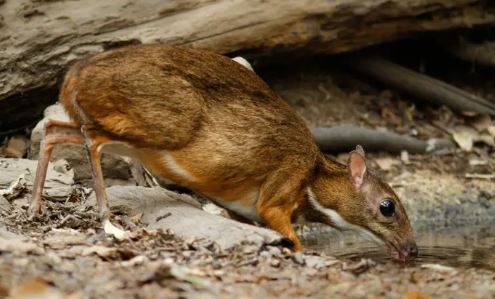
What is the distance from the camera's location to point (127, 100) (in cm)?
682

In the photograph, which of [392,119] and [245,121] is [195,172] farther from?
[392,119]

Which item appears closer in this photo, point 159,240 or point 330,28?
point 159,240

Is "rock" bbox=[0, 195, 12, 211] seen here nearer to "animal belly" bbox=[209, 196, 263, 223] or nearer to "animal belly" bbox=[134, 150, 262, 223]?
"animal belly" bbox=[134, 150, 262, 223]

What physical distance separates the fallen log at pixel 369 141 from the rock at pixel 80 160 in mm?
2506

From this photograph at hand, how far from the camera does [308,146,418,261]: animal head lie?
787 cm

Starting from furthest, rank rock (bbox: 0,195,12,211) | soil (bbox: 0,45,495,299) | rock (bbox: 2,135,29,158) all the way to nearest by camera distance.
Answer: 1. rock (bbox: 2,135,29,158)
2. rock (bbox: 0,195,12,211)
3. soil (bbox: 0,45,495,299)

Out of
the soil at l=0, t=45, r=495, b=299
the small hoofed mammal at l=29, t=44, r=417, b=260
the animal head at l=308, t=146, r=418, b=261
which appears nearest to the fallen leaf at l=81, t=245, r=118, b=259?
the soil at l=0, t=45, r=495, b=299

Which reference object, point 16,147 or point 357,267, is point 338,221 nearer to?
point 357,267

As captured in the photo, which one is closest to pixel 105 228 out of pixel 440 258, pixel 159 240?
pixel 159 240

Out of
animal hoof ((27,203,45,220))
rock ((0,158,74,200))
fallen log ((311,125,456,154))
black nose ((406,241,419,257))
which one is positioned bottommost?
fallen log ((311,125,456,154))

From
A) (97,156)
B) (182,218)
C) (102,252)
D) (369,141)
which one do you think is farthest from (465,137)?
(102,252)

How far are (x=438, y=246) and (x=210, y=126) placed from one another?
2.58 m

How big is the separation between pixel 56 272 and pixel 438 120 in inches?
288

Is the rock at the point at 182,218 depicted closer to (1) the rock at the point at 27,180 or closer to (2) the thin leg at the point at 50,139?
(1) the rock at the point at 27,180
